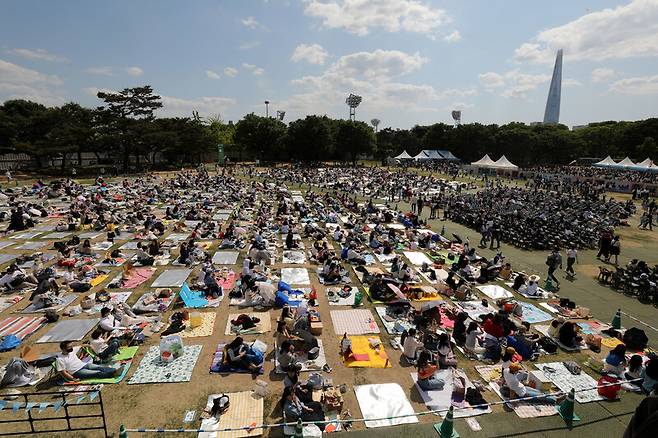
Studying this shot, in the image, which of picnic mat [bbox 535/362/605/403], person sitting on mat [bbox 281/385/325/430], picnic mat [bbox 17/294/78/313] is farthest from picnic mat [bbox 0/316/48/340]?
picnic mat [bbox 535/362/605/403]

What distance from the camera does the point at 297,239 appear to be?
1956cm

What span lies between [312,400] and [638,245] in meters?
23.8

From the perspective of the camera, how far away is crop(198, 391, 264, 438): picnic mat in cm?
673

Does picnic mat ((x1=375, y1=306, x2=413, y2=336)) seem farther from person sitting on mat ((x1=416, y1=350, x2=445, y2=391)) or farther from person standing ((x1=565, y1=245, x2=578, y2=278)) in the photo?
person standing ((x1=565, y1=245, x2=578, y2=278))

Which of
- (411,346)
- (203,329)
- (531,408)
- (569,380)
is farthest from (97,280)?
(569,380)

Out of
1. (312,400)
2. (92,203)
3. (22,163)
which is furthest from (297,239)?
(22,163)

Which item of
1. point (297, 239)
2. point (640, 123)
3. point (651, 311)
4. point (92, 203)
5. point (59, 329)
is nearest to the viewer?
point (59, 329)

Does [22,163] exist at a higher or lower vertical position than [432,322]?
higher

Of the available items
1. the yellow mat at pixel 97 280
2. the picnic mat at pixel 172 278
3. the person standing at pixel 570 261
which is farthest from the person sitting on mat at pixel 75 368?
the person standing at pixel 570 261

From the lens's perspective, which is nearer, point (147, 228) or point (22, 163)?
point (147, 228)

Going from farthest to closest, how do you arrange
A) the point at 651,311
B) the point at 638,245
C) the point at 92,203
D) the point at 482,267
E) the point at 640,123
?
the point at 640,123, the point at 92,203, the point at 638,245, the point at 482,267, the point at 651,311

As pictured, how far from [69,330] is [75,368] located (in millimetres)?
2690

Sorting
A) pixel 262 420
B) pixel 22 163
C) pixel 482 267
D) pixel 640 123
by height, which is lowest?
pixel 262 420

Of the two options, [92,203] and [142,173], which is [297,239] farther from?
[142,173]
